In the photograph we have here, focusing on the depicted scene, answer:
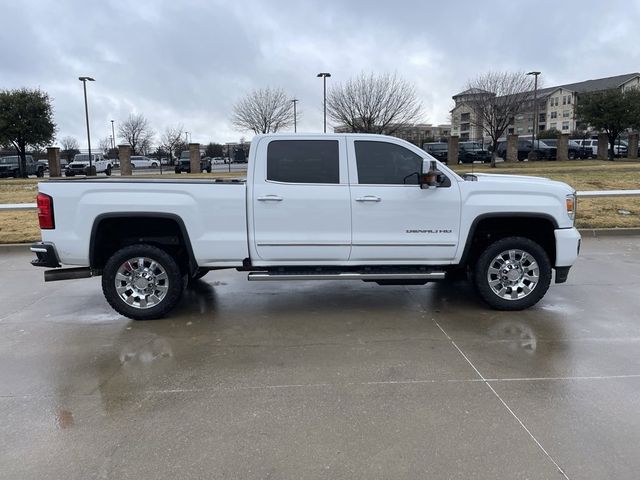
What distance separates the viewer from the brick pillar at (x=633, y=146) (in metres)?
39.7

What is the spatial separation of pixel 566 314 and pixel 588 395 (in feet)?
7.05

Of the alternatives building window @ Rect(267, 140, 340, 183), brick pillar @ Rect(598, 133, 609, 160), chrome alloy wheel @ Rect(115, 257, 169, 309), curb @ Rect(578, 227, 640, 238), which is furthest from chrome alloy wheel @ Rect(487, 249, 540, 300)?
brick pillar @ Rect(598, 133, 609, 160)

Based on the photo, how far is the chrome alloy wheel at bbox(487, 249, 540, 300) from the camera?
5836 mm

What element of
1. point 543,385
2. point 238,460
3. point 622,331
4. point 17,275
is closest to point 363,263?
point 543,385

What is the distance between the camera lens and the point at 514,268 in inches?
231

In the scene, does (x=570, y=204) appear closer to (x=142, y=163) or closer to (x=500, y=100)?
(x=500, y=100)

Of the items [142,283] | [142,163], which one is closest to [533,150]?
[142,163]

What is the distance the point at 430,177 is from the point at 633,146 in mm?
42185

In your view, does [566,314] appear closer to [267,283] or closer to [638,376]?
[638,376]

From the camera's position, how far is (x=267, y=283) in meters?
7.56

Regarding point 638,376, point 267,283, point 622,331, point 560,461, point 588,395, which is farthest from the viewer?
point 267,283

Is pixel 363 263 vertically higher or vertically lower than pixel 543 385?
higher

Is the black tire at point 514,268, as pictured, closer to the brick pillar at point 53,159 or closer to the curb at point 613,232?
the curb at point 613,232

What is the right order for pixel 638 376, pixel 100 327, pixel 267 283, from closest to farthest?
1. pixel 638 376
2. pixel 100 327
3. pixel 267 283
